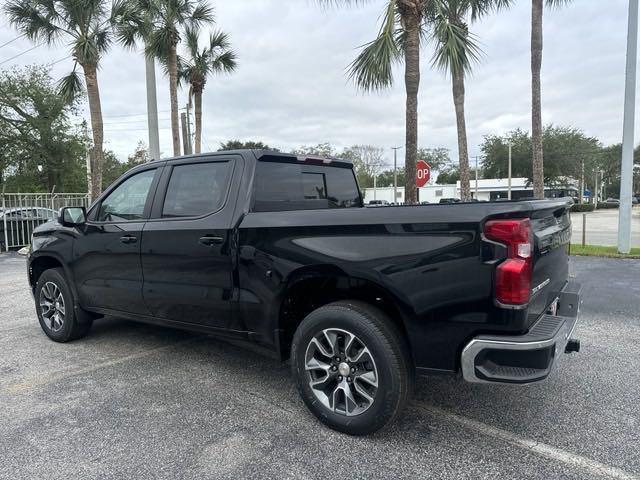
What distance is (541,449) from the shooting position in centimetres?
280

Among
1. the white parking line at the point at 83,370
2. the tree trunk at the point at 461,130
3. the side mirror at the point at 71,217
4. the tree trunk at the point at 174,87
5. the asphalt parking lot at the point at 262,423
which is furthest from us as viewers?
the tree trunk at the point at 174,87

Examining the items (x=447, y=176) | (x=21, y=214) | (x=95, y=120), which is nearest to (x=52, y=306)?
(x=95, y=120)

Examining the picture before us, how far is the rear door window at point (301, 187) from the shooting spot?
365cm

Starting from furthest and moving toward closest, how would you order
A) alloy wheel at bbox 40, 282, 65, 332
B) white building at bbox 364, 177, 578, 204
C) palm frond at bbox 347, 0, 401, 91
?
white building at bbox 364, 177, 578, 204, palm frond at bbox 347, 0, 401, 91, alloy wheel at bbox 40, 282, 65, 332

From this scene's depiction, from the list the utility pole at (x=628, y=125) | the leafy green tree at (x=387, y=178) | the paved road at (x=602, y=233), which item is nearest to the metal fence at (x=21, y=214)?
the utility pole at (x=628, y=125)

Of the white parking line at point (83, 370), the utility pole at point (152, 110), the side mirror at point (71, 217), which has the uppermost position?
the utility pole at point (152, 110)

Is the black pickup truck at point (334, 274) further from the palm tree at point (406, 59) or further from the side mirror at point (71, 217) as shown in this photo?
the palm tree at point (406, 59)

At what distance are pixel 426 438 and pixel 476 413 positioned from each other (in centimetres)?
54

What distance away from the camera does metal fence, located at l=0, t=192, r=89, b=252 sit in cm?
1466

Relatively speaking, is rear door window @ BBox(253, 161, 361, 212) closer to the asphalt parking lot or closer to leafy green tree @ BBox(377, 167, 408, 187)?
the asphalt parking lot

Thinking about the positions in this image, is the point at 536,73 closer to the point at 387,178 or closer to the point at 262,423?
the point at 262,423

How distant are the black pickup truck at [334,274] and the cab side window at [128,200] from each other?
0.01 metres

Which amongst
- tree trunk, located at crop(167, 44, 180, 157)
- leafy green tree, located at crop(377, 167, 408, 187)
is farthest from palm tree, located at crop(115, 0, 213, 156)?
leafy green tree, located at crop(377, 167, 408, 187)

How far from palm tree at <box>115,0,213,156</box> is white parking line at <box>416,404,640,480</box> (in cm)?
1302
